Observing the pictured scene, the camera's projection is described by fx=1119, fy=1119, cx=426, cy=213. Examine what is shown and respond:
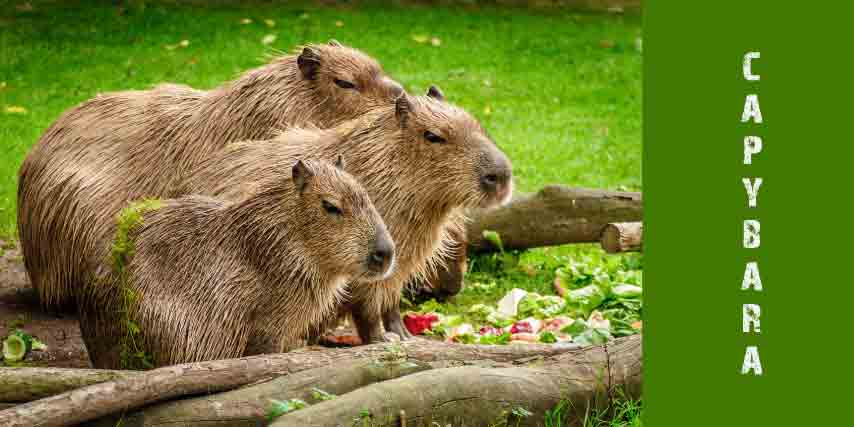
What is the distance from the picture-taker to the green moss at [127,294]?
3944 mm

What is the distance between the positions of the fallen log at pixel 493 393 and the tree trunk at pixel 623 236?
5.51 ft

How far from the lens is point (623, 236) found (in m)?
5.82

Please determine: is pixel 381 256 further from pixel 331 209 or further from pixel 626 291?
pixel 626 291

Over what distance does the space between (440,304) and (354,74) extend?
1.73 meters

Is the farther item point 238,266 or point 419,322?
point 419,322

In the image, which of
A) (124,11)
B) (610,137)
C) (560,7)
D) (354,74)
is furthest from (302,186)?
(560,7)

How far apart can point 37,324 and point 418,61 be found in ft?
21.7

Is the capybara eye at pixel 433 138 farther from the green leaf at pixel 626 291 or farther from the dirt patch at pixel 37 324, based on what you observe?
the green leaf at pixel 626 291

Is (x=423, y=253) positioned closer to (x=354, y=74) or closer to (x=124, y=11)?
(x=354, y=74)

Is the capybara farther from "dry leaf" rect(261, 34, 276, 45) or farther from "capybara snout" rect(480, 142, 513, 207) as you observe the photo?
"dry leaf" rect(261, 34, 276, 45)

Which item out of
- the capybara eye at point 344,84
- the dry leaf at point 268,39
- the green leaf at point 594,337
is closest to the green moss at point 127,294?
the capybara eye at point 344,84

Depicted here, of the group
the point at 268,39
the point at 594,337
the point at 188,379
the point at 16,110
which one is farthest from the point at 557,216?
the point at 268,39

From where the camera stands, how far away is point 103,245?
4242 mm

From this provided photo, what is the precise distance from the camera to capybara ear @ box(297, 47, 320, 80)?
16.2 feet
